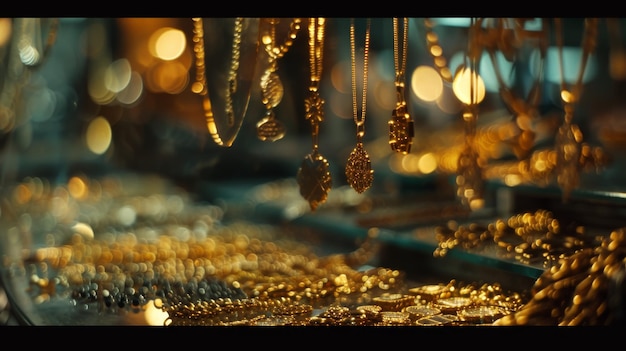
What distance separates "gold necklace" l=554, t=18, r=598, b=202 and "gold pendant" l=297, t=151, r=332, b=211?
616mm

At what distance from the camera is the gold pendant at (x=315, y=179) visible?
4.46 feet

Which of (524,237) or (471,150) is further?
(471,150)

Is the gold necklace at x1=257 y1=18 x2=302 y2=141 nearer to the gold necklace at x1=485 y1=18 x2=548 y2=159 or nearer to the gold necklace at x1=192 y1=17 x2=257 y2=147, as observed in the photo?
the gold necklace at x1=192 y1=17 x2=257 y2=147

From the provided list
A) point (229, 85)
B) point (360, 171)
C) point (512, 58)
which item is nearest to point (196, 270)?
point (229, 85)

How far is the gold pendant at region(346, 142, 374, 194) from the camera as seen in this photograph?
4.24 feet

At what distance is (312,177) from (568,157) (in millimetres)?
697

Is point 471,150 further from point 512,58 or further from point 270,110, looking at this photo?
point 270,110

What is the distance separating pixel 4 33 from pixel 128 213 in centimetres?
90

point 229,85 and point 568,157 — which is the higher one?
point 229,85

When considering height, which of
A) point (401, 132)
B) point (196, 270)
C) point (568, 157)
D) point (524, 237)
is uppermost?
point (401, 132)

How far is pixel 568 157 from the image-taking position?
175cm
